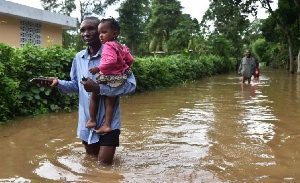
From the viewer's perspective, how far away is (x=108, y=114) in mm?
3488

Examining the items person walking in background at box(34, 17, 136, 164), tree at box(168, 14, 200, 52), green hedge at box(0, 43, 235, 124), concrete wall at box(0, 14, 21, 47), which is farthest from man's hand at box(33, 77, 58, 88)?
tree at box(168, 14, 200, 52)

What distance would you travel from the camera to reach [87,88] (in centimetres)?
331

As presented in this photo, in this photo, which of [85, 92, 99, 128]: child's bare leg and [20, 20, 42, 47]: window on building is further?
[20, 20, 42, 47]: window on building

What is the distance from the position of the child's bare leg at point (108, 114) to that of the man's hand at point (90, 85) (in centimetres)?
18

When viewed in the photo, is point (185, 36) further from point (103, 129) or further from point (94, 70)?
point (94, 70)

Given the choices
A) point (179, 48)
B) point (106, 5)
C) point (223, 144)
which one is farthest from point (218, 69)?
point (223, 144)

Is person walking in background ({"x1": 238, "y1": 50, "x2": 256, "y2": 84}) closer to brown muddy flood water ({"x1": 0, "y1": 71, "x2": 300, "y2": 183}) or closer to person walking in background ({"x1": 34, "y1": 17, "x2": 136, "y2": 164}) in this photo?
brown muddy flood water ({"x1": 0, "y1": 71, "x2": 300, "y2": 183})

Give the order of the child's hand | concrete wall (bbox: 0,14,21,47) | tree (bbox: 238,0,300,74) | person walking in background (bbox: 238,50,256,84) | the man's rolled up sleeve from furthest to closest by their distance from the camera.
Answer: tree (bbox: 238,0,300,74)
person walking in background (bbox: 238,50,256,84)
concrete wall (bbox: 0,14,21,47)
the man's rolled up sleeve
the child's hand

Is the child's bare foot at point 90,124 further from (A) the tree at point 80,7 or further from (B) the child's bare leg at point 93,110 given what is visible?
(A) the tree at point 80,7

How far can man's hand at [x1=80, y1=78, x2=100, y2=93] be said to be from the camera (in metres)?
3.27

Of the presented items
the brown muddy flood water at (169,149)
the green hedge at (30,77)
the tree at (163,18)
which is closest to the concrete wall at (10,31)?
the green hedge at (30,77)

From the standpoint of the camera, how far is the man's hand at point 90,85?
327 centimetres

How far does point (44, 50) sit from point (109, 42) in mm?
4883

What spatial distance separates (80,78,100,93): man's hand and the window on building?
12768 mm
